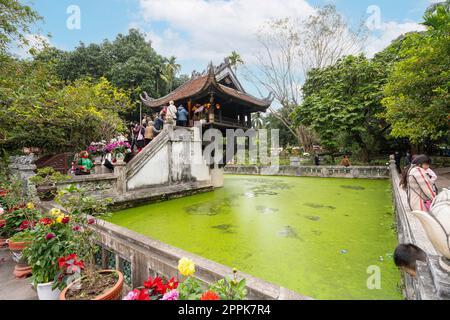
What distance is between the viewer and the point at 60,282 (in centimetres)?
163

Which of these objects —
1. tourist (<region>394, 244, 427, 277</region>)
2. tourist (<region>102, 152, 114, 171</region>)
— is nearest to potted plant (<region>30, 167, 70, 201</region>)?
tourist (<region>102, 152, 114, 171</region>)

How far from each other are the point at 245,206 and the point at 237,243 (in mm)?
2424

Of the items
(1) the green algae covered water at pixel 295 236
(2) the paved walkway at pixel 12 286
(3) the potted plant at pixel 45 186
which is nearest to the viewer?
(2) the paved walkway at pixel 12 286

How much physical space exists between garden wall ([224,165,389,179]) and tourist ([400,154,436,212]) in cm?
877

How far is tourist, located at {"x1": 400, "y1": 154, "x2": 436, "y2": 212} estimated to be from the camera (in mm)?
2896

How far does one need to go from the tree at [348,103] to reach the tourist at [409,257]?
428 inches

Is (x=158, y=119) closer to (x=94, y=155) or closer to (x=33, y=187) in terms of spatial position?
(x=94, y=155)

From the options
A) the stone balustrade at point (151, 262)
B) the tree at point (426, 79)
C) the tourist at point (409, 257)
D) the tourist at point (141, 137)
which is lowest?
the stone balustrade at point (151, 262)

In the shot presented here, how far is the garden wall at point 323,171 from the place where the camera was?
35.0ft

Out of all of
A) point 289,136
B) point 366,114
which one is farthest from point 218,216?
point 289,136

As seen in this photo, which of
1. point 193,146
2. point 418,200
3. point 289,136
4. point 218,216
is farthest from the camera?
point 289,136

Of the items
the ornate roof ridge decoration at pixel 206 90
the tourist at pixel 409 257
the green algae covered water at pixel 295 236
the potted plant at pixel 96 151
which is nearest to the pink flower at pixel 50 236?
the green algae covered water at pixel 295 236

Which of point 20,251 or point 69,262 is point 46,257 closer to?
point 69,262

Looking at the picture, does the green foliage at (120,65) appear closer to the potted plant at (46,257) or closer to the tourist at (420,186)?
the potted plant at (46,257)
